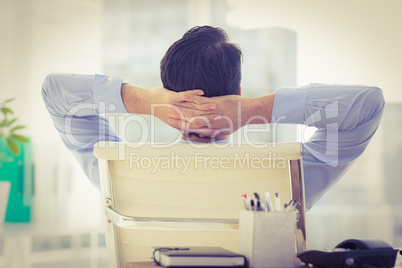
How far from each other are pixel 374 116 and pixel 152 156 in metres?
0.54

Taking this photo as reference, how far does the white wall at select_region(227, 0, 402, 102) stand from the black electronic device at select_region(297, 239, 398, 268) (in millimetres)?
1441

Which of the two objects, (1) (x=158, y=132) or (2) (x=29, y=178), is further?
(1) (x=158, y=132)

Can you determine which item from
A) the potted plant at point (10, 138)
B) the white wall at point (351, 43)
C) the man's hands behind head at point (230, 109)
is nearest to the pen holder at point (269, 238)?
the man's hands behind head at point (230, 109)

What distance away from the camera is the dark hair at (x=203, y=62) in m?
1.01

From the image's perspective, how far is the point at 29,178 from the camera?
1941 mm

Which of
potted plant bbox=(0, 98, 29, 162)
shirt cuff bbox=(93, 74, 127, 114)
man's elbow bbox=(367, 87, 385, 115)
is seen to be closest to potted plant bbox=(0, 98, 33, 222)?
potted plant bbox=(0, 98, 29, 162)

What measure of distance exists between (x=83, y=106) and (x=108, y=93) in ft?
0.26

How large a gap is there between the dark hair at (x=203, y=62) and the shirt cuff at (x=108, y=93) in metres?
0.12

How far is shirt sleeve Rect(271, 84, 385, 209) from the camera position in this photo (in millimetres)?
963

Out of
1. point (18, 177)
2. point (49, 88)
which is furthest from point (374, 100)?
point (18, 177)

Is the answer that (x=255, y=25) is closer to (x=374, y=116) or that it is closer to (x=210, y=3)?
(x=210, y=3)

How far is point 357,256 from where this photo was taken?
2.16ft

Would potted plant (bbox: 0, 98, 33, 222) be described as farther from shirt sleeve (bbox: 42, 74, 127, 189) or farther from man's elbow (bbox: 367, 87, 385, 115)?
man's elbow (bbox: 367, 87, 385, 115)

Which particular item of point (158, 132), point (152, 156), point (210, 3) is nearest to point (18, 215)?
point (158, 132)
